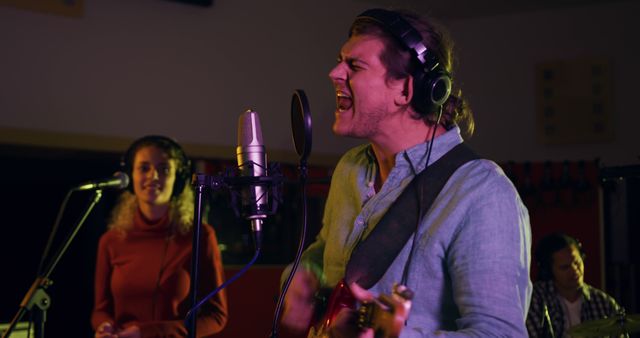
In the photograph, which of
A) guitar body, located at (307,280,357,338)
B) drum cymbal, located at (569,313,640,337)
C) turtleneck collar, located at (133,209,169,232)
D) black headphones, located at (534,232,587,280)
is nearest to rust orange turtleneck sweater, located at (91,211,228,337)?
turtleneck collar, located at (133,209,169,232)

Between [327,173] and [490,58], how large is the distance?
159 centimetres

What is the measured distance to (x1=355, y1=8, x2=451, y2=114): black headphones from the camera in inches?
77.9

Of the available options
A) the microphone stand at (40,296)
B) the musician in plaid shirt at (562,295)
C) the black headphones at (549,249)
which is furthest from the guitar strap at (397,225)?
the black headphones at (549,249)

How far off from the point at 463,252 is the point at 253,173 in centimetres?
50

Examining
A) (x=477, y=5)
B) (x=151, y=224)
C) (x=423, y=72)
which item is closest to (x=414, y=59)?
(x=423, y=72)

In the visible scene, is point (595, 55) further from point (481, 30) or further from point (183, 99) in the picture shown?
point (183, 99)

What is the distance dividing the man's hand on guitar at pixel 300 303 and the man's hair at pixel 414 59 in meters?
0.55

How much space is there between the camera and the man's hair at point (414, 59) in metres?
2.03

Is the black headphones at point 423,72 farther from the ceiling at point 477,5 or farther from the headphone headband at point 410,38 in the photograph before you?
the ceiling at point 477,5

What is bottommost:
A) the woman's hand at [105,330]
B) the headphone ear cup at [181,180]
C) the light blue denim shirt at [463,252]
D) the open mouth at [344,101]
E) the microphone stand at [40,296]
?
the woman's hand at [105,330]

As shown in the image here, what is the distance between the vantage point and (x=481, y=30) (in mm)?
6250

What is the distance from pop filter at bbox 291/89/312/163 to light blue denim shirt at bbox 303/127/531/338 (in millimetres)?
286

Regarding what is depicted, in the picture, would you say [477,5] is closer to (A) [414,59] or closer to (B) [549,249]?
(B) [549,249]

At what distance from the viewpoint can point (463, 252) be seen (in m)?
1.71
